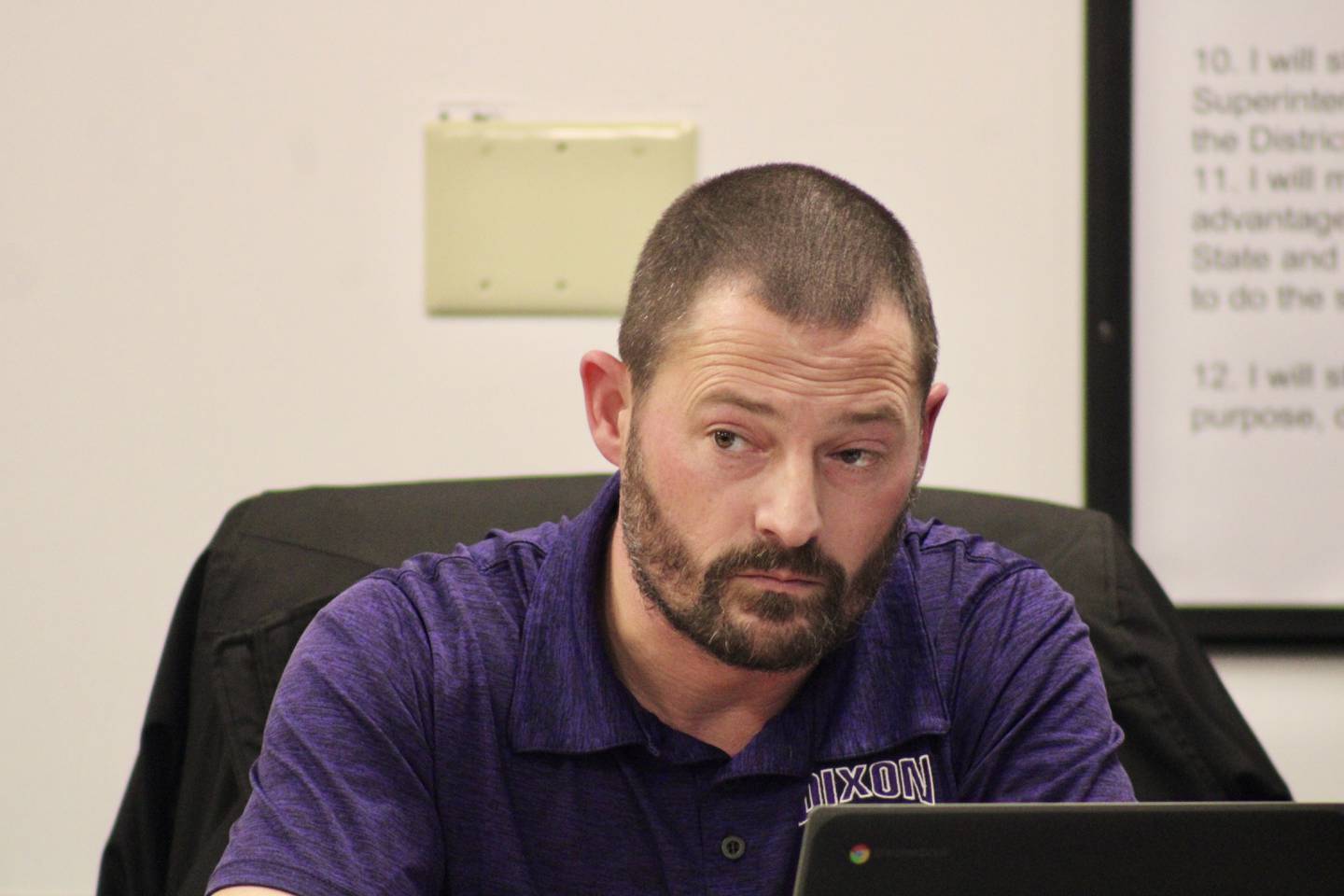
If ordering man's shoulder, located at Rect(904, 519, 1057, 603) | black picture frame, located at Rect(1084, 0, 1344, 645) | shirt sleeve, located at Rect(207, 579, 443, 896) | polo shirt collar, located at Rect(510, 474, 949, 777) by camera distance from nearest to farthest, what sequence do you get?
1. shirt sleeve, located at Rect(207, 579, 443, 896)
2. polo shirt collar, located at Rect(510, 474, 949, 777)
3. man's shoulder, located at Rect(904, 519, 1057, 603)
4. black picture frame, located at Rect(1084, 0, 1344, 645)

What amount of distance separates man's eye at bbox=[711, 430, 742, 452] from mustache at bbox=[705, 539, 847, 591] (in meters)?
0.07

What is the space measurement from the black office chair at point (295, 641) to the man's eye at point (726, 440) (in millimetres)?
339

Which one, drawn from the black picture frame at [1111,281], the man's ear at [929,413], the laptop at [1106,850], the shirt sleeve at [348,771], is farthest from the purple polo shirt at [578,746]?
the black picture frame at [1111,281]

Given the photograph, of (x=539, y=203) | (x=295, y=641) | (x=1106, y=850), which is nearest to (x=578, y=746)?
(x=295, y=641)

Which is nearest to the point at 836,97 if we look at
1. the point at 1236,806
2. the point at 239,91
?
the point at 239,91

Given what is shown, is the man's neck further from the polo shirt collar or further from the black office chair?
the black office chair

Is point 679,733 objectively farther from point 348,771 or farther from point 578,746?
point 348,771

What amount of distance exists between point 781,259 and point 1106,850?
48cm

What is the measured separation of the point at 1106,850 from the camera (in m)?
0.63

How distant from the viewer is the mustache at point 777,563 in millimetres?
963

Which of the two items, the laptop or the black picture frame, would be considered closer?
the laptop

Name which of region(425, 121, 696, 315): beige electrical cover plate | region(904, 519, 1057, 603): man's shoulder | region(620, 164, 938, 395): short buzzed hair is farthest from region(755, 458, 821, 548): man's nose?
region(425, 121, 696, 315): beige electrical cover plate

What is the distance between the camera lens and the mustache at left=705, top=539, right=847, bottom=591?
0.96 m

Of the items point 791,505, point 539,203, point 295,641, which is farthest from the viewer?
point 539,203
